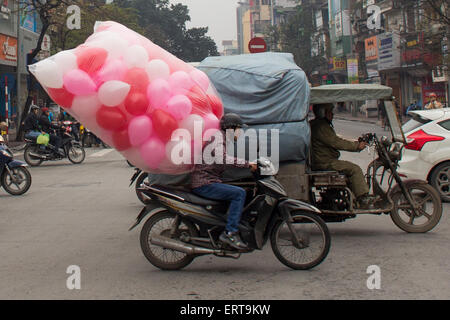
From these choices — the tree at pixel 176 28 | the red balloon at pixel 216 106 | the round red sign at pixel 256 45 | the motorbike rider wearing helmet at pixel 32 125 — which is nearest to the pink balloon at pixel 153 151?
the red balloon at pixel 216 106

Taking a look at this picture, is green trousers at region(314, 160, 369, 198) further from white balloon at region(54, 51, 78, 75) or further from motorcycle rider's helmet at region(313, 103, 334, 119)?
white balloon at region(54, 51, 78, 75)

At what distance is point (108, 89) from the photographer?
564 cm

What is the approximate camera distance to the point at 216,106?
6266 millimetres

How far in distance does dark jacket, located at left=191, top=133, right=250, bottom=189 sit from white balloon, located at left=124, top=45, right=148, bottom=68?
3.12 ft

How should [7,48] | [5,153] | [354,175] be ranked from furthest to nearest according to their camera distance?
[7,48], [5,153], [354,175]

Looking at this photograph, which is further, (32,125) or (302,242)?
(32,125)

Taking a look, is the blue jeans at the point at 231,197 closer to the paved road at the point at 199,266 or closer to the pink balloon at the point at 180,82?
the paved road at the point at 199,266

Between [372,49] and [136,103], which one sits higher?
[372,49]

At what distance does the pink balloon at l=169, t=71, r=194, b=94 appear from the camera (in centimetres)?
586

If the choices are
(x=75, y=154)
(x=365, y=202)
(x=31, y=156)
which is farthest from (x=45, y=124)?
(x=365, y=202)

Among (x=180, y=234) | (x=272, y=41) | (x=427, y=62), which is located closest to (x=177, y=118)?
(x=180, y=234)

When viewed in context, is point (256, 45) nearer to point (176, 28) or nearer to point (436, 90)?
point (436, 90)

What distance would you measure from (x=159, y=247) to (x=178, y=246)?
257 mm

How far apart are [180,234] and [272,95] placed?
6.52 feet
